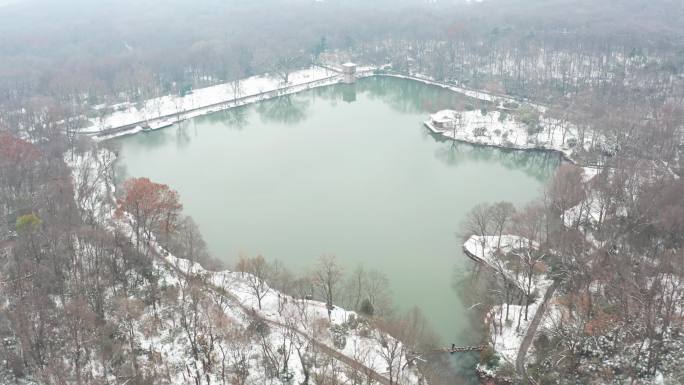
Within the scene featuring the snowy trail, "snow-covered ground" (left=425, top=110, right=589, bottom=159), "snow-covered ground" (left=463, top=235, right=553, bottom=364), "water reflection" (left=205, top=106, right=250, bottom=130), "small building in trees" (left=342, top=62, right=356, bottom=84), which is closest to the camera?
the snowy trail

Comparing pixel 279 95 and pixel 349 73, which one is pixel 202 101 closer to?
pixel 279 95

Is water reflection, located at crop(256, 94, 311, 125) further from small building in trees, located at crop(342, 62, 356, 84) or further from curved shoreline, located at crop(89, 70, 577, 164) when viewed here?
small building in trees, located at crop(342, 62, 356, 84)

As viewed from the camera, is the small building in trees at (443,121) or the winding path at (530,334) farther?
the small building in trees at (443,121)

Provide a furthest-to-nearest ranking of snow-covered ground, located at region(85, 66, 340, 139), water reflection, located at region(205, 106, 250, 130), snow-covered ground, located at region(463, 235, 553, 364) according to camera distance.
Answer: water reflection, located at region(205, 106, 250, 130) → snow-covered ground, located at region(85, 66, 340, 139) → snow-covered ground, located at region(463, 235, 553, 364)

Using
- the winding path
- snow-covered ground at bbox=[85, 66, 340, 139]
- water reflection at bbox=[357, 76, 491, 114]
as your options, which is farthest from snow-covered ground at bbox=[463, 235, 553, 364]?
snow-covered ground at bbox=[85, 66, 340, 139]

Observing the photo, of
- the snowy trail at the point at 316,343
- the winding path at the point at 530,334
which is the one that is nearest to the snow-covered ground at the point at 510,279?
the winding path at the point at 530,334

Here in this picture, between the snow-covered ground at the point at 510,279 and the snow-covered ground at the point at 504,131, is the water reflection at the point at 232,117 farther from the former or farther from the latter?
the snow-covered ground at the point at 510,279

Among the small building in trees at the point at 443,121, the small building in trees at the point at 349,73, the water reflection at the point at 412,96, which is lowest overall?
the small building in trees at the point at 443,121

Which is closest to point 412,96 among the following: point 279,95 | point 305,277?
point 279,95

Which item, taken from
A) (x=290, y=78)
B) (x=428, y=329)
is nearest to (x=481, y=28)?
(x=290, y=78)

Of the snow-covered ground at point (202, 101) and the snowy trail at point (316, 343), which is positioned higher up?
the snow-covered ground at point (202, 101)
